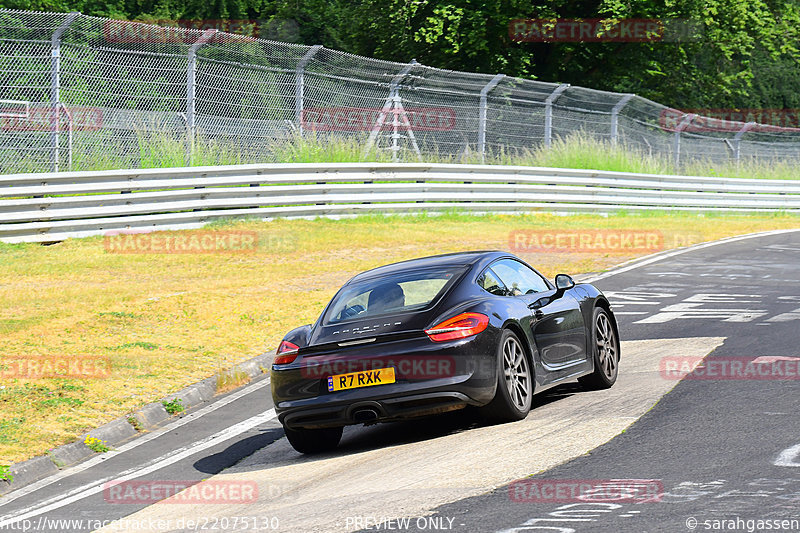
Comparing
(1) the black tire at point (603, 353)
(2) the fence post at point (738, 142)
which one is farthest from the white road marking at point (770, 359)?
(2) the fence post at point (738, 142)

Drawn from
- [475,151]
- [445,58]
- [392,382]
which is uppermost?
[445,58]

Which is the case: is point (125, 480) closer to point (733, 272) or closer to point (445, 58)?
point (733, 272)

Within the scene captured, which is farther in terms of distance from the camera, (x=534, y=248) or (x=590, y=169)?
(x=590, y=169)

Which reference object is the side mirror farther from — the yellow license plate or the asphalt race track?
the yellow license plate

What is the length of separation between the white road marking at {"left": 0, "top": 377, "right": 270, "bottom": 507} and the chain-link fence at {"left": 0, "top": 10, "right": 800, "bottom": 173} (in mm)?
9057

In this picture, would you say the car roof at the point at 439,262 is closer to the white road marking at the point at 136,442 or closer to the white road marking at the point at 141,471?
the white road marking at the point at 141,471

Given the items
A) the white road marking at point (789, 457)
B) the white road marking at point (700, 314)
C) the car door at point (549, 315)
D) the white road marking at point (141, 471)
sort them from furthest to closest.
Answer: the white road marking at point (700, 314), the car door at point (549, 315), the white road marking at point (141, 471), the white road marking at point (789, 457)

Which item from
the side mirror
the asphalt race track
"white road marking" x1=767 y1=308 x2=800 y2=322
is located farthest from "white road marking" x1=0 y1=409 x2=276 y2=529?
"white road marking" x1=767 y1=308 x2=800 y2=322

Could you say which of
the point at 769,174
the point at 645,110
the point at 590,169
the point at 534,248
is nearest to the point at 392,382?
the point at 534,248

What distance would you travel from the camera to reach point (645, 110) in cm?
3247

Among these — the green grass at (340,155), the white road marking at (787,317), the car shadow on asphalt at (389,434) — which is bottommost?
the car shadow on asphalt at (389,434)

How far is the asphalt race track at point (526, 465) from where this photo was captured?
5770 millimetres

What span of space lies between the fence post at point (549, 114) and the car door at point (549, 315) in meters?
19.7

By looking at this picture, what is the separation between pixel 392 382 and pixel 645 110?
2629 centimetres
